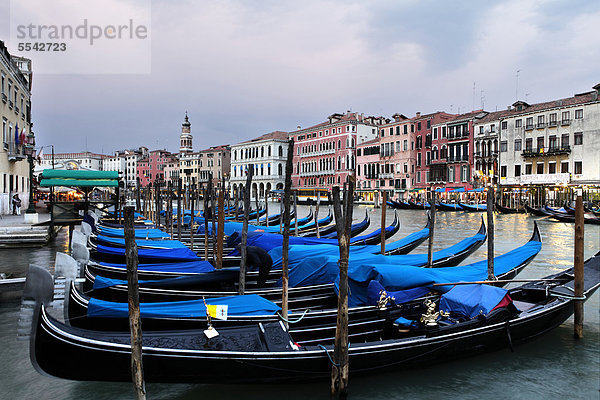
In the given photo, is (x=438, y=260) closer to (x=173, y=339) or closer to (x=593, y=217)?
(x=173, y=339)

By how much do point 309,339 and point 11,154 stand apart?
1395 cm

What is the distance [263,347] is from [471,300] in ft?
6.76

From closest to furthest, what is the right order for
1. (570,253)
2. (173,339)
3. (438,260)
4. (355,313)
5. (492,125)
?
(173,339) < (355,313) < (438,260) < (570,253) < (492,125)

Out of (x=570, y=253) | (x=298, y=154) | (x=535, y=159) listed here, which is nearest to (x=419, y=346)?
(x=570, y=253)

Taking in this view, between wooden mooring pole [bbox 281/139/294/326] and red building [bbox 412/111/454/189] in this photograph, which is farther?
red building [bbox 412/111/454/189]

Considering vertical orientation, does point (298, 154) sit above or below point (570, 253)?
above

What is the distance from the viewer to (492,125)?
2919 centimetres

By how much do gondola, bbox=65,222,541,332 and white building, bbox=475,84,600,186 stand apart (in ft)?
72.2

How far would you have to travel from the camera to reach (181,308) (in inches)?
144

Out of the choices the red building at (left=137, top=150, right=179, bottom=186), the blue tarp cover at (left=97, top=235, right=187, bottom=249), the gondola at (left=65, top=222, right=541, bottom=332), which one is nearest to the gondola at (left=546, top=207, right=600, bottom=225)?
the gondola at (left=65, top=222, right=541, bottom=332)

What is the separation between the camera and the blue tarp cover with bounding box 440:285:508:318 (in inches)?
159

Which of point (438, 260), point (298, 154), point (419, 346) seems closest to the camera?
point (419, 346)

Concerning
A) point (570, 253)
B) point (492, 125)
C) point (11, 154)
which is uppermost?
point (492, 125)

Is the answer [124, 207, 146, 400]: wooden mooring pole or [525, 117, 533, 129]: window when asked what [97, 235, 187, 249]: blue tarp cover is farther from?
[525, 117, 533, 129]: window
